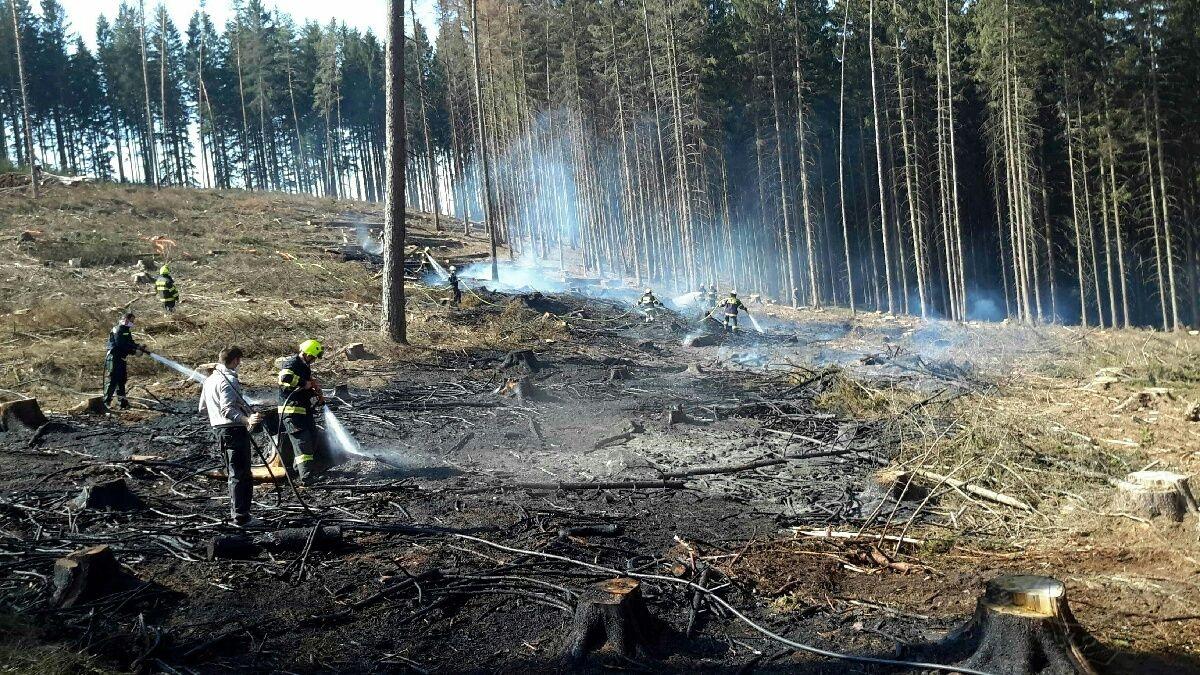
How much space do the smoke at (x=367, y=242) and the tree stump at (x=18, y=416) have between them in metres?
21.4

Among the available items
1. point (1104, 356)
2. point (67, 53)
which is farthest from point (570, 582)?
point (67, 53)

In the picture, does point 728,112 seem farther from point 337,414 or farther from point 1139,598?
point 1139,598

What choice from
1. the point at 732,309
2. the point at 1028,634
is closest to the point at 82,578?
the point at 1028,634

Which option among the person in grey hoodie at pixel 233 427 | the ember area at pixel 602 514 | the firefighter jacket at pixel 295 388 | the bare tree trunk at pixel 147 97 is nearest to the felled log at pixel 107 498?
the ember area at pixel 602 514

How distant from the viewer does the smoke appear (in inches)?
1268

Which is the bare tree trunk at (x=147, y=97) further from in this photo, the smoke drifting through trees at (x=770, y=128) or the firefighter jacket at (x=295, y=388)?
the firefighter jacket at (x=295, y=388)

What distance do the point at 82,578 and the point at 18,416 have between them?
22.5 feet

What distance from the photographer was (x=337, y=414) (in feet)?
39.0

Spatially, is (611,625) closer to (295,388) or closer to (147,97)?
(295,388)

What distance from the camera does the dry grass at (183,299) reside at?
14.4m

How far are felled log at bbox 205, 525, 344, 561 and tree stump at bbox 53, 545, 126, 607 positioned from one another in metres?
0.83

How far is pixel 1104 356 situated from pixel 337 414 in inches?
581

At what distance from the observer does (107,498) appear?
7211mm

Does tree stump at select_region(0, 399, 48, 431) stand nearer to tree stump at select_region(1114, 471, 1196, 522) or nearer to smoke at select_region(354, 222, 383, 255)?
tree stump at select_region(1114, 471, 1196, 522)
